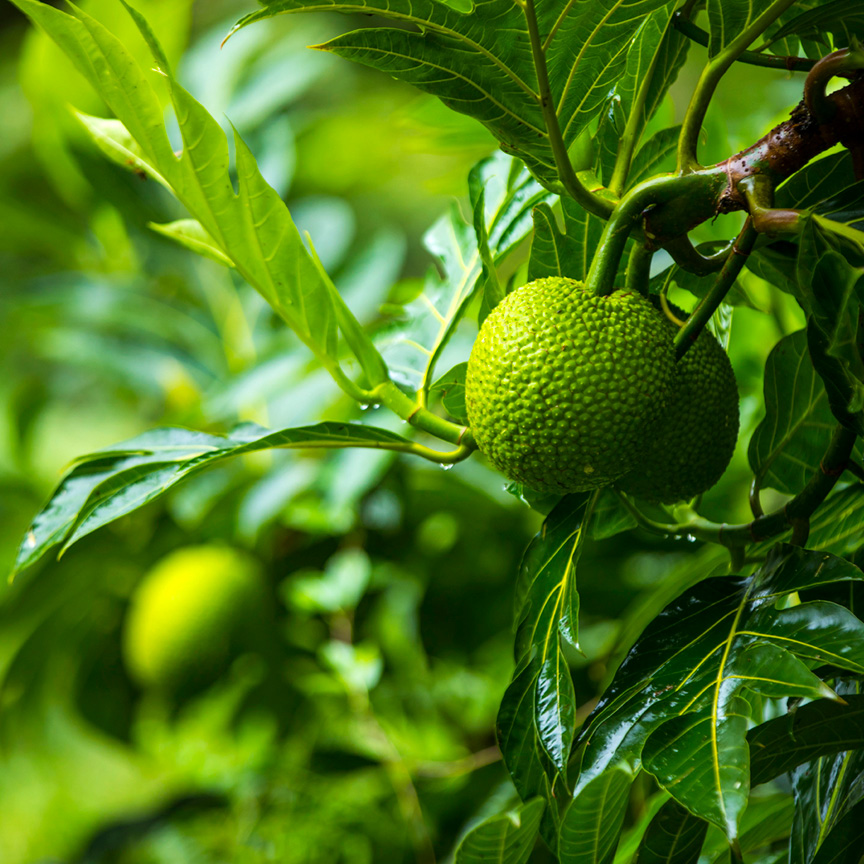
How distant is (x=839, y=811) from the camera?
383mm

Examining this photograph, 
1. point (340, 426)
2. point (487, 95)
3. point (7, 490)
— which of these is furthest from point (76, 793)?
point (487, 95)

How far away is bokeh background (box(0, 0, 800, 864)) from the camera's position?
89 cm

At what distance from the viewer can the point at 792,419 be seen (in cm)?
46

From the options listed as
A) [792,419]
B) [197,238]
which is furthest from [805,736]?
[197,238]

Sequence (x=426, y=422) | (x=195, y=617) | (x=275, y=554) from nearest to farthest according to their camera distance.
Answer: (x=426, y=422), (x=195, y=617), (x=275, y=554)

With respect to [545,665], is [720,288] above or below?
above

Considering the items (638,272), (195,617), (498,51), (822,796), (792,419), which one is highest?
(498,51)

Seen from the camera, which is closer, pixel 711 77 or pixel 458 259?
pixel 711 77

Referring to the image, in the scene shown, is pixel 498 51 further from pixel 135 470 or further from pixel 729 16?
pixel 135 470

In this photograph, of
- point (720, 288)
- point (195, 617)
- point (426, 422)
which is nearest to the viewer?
point (720, 288)

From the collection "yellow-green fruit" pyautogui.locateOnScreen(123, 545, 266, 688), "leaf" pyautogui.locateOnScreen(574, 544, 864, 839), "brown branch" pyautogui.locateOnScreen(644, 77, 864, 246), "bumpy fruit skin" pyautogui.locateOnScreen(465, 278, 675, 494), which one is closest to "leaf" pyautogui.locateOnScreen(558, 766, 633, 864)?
"leaf" pyautogui.locateOnScreen(574, 544, 864, 839)

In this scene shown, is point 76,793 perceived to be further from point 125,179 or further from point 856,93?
point 856,93

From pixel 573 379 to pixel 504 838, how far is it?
20cm

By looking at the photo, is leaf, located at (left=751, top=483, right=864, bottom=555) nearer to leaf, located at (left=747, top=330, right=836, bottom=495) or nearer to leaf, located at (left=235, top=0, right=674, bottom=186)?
leaf, located at (left=747, top=330, right=836, bottom=495)
